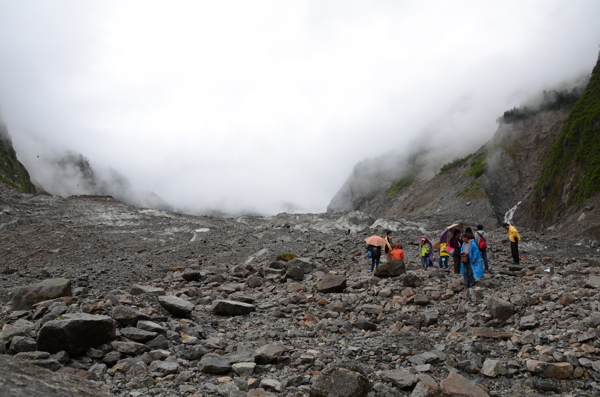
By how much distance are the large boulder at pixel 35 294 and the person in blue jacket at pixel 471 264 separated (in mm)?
13568

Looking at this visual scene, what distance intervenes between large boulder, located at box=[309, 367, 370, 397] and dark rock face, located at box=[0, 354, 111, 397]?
10.5 ft

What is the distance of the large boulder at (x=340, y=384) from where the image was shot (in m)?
5.84

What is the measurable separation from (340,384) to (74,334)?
5.19 metres

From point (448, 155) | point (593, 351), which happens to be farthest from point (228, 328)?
point (448, 155)

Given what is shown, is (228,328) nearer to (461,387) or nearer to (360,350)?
(360,350)

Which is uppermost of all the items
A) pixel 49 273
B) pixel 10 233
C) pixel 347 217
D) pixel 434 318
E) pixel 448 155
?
pixel 448 155

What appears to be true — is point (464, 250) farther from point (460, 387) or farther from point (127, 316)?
point (127, 316)

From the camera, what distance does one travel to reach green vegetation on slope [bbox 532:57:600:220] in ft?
141

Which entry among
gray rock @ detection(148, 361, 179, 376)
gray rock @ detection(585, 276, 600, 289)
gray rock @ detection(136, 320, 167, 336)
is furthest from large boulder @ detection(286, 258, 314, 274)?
gray rock @ detection(148, 361, 179, 376)

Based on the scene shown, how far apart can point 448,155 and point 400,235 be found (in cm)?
10456

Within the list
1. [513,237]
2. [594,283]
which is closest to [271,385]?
[594,283]

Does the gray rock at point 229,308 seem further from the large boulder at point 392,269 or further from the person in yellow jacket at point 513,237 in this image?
the person in yellow jacket at point 513,237

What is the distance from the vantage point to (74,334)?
7238 mm

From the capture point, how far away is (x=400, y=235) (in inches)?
1457
